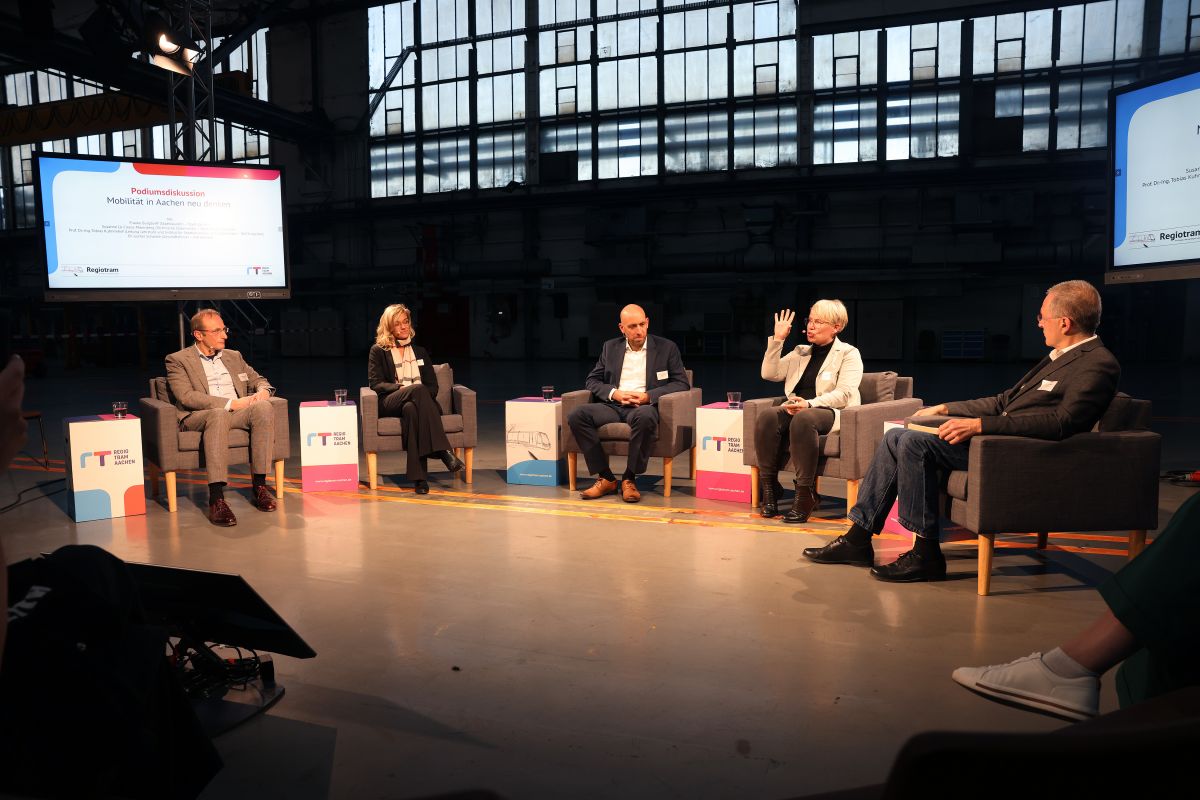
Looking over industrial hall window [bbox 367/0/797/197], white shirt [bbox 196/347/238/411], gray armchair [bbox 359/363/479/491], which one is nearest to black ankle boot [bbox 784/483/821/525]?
gray armchair [bbox 359/363/479/491]

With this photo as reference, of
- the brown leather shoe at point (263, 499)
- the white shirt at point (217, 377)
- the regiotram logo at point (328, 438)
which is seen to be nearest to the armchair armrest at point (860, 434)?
the regiotram logo at point (328, 438)

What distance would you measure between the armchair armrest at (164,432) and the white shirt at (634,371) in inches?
108

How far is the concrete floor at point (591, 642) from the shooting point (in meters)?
2.15

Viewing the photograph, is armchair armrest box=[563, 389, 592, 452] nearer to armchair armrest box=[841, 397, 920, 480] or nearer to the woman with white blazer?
the woman with white blazer

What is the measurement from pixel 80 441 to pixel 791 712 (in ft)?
14.2

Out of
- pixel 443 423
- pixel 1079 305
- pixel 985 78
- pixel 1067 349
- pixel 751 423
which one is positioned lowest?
pixel 443 423

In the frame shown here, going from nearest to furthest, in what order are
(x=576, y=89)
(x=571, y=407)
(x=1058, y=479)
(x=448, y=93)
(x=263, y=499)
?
1. (x=1058, y=479)
2. (x=263, y=499)
3. (x=571, y=407)
4. (x=576, y=89)
5. (x=448, y=93)

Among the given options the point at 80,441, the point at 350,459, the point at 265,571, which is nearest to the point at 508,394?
the point at 350,459

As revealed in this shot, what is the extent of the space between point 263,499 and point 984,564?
3.97m

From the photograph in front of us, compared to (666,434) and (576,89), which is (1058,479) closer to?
(666,434)

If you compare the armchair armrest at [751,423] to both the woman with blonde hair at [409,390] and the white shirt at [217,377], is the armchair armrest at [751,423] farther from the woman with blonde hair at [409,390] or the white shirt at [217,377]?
the white shirt at [217,377]

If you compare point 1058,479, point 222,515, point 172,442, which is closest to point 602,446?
point 222,515

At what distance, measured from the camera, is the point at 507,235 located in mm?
20375

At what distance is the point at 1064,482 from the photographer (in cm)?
333
